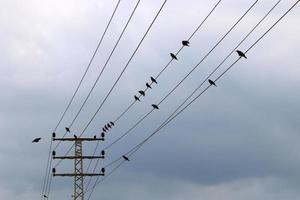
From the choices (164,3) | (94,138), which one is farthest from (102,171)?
(164,3)

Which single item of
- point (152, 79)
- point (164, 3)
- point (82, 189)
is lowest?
point (164, 3)

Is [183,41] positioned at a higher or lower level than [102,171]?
lower

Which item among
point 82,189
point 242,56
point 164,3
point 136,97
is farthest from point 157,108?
point 82,189

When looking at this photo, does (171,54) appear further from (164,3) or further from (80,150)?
(80,150)

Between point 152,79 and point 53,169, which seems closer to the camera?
point 152,79

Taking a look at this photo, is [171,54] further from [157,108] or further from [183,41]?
[157,108]

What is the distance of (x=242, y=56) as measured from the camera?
24.2 meters

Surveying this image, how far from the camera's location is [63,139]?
67875 mm

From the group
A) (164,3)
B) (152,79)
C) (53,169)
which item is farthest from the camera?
(53,169)

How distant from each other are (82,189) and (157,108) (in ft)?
107

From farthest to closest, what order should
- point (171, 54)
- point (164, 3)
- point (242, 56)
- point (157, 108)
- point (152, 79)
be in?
point (157, 108) → point (152, 79) → point (171, 54) → point (242, 56) → point (164, 3)

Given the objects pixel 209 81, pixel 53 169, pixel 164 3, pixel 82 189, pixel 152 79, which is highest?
pixel 53 169

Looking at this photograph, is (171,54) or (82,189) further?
(82,189)

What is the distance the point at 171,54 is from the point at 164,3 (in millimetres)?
5582
